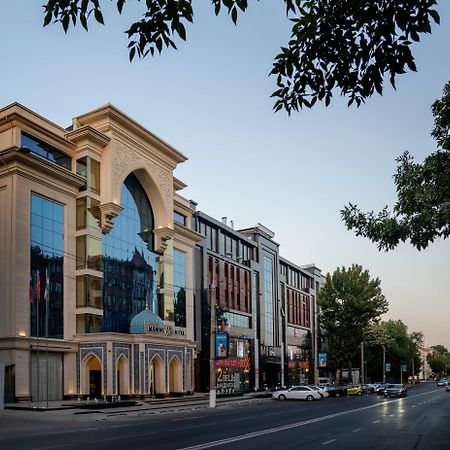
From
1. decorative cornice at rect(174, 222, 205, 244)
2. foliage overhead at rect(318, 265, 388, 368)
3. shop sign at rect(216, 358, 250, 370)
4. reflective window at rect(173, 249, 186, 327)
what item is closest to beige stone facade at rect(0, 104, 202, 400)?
reflective window at rect(173, 249, 186, 327)

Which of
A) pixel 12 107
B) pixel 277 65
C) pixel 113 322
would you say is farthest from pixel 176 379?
pixel 277 65

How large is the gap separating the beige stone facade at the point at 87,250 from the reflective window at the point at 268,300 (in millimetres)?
24463

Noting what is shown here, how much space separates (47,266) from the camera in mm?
43094

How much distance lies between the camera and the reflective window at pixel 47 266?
136 feet

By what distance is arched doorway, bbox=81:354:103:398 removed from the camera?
145ft

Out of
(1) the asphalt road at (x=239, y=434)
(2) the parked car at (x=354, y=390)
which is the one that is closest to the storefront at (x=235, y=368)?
(2) the parked car at (x=354, y=390)

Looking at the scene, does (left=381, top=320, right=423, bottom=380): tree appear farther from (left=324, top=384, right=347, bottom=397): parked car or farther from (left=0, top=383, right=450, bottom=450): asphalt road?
(left=0, top=383, right=450, bottom=450): asphalt road

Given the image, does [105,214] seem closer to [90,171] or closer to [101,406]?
[90,171]

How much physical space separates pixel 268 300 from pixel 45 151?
142 feet

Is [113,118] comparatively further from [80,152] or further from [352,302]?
[352,302]

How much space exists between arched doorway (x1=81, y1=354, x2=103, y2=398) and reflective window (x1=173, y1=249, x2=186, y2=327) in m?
13.0

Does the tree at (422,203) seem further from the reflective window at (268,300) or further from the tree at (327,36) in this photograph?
the reflective window at (268,300)

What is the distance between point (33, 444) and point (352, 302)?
6859 centimetres

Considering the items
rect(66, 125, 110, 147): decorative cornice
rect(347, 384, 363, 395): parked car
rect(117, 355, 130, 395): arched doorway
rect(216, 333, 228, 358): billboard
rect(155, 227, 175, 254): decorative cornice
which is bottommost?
rect(347, 384, 363, 395): parked car
